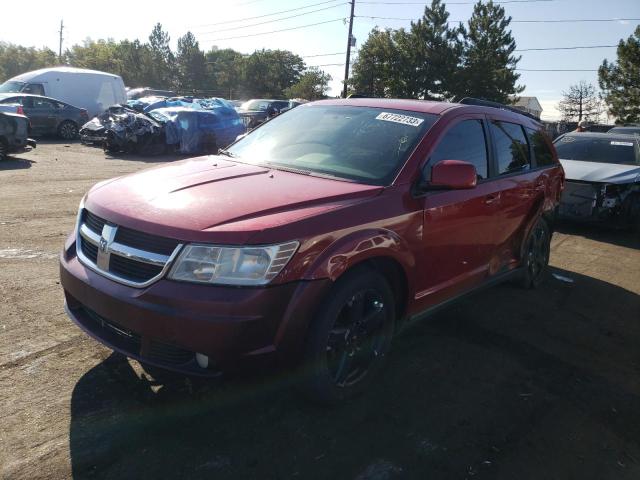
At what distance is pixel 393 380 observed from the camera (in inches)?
135

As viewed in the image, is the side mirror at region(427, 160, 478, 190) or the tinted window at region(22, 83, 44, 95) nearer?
the side mirror at region(427, 160, 478, 190)

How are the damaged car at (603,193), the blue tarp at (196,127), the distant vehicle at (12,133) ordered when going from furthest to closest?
the blue tarp at (196,127) → the distant vehicle at (12,133) → the damaged car at (603,193)

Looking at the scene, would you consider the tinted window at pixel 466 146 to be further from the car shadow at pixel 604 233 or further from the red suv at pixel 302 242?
the car shadow at pixel 604 233

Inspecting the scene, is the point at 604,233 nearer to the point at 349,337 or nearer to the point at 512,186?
the point at 512,186

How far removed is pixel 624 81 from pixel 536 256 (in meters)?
35.4

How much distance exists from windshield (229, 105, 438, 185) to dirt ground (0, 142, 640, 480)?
4.63 feet

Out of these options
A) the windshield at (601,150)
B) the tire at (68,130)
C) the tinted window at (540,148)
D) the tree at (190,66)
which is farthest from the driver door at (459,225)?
the tree at (190,66)

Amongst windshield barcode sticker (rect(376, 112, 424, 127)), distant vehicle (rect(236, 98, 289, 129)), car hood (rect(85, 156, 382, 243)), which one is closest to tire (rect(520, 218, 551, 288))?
windshield barcode sticker (rect(376, 112, 424, 127))

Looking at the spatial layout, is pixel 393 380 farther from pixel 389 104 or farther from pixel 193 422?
pixel 389 104

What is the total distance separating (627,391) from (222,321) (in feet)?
9.50

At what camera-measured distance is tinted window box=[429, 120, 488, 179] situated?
Result: 3617mm

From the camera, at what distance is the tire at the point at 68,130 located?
58.9 ft

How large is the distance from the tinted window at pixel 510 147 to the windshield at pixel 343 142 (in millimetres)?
979

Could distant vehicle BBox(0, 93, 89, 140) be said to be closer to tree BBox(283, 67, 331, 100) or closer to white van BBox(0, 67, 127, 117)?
white van BBox(0, 67, 127, 117)
